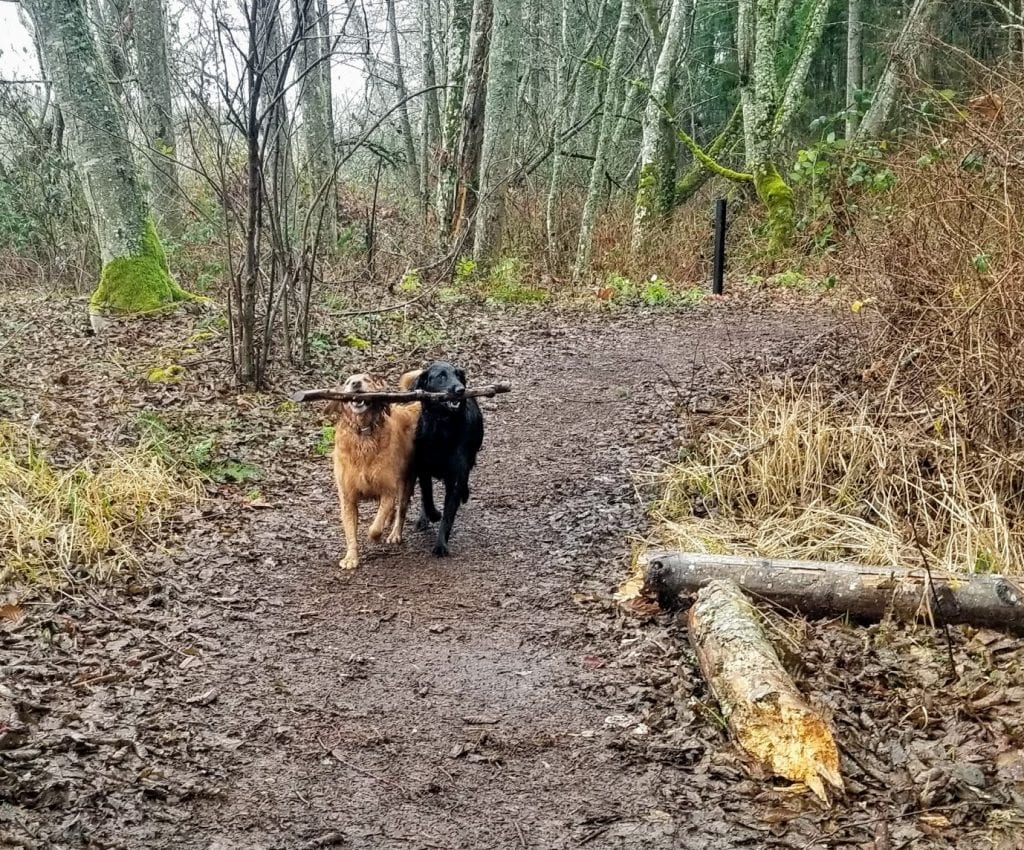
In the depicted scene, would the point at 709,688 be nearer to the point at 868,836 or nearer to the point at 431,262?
the point at 868,836

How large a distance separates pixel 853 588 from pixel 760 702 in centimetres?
A: 139

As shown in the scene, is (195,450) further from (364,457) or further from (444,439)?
(444,439)

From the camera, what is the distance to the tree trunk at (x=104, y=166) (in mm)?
9812

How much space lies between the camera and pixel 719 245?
14.3 metres

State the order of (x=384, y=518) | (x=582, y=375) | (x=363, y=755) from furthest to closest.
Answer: (x=582, y=375)
(x=384, y=518)
(x=363, y=755)

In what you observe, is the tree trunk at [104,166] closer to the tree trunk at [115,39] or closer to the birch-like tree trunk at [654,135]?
the tree trunk at [115,39]

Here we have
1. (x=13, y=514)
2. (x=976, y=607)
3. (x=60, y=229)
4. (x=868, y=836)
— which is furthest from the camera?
(x=60, y=229)

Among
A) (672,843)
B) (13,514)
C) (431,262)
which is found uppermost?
(431,262)

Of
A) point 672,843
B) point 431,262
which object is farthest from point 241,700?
point 431,262

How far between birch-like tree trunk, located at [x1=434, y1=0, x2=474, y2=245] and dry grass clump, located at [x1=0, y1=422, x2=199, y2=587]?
9.28 meters

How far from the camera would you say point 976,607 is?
14.8ft

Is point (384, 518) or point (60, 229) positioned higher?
point (60, 229)

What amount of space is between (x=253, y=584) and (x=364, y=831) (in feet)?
8.23

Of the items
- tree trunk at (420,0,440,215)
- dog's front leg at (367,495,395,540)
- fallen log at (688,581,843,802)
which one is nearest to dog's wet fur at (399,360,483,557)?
dog's front leg at (367,495,395,540)
